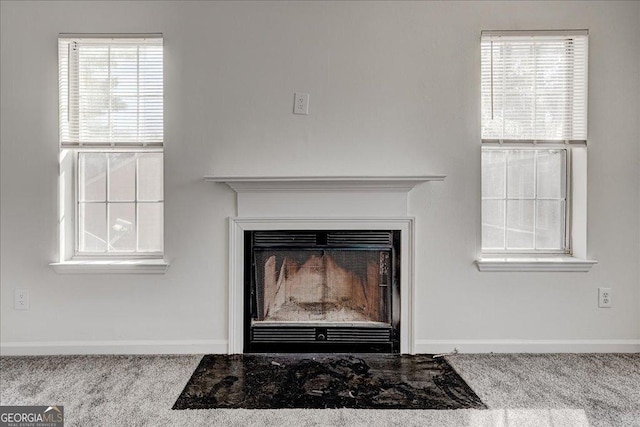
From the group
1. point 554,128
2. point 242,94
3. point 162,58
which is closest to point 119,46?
point 162,58

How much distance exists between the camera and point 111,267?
2389mm

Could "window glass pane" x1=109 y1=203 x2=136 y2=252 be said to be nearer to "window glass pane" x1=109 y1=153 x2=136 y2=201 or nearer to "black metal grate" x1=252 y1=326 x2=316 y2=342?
"window glass pane" x1=109 y1=153 x2=136 y2=201

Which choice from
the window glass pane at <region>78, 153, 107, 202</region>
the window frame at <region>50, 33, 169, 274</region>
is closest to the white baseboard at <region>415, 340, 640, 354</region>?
the window frame at <region>50, 33, 169, 274</region>

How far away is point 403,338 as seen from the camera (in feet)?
7.90


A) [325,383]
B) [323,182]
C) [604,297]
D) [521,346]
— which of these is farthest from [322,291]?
[604,297]

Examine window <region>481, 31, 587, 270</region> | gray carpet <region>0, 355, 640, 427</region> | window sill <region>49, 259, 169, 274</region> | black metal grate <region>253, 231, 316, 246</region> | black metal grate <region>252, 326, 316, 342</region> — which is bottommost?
gray carpet <region>0, 355, 640, 427</region>

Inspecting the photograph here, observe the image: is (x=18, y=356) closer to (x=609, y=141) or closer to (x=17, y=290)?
(x=17, y=290)

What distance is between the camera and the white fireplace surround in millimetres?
2381

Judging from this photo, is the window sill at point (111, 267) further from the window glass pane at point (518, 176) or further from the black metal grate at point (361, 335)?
the window glass pane at point (518, 176)

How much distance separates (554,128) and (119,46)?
277 cm

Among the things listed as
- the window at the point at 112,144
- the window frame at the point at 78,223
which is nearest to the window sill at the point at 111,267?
the window frame at the point at 78,223

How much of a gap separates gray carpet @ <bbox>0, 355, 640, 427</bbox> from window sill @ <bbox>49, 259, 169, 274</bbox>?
52 cm

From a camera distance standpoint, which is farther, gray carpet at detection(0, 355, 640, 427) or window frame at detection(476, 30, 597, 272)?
window frame at detection(476, 30, 597, 272)

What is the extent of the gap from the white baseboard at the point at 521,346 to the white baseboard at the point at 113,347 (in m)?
1.32
